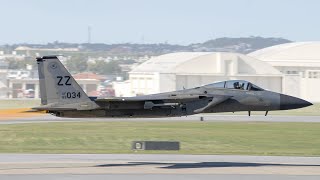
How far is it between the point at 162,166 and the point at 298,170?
6.38 m

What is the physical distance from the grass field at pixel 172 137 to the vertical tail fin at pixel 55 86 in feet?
31.8

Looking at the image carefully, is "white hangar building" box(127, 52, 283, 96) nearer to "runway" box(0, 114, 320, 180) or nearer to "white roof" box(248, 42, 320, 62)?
"white roof" box(248, 42, 320, 62)

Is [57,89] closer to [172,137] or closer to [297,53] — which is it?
[172,137]

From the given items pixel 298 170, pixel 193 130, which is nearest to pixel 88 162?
pixel 298 170

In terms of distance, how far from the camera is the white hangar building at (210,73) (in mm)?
138625

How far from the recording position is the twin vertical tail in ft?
125

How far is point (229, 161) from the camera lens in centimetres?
4194

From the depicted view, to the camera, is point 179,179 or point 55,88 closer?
point 179,179

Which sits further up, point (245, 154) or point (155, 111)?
point (155, 111)

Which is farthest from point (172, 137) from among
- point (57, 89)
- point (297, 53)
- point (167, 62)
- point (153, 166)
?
point (297, 53)

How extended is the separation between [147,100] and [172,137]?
2086 centimetres

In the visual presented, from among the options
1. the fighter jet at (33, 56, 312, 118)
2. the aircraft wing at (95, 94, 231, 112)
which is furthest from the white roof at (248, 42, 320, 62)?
the aircraft wing at (95, 94, 231, 112)

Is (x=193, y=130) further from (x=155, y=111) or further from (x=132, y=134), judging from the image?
(x=155, y=111)

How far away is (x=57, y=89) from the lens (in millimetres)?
38219
